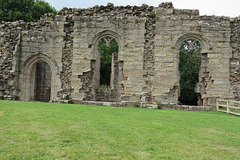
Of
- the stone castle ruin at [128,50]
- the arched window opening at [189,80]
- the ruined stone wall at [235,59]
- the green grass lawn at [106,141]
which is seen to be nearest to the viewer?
the green grass lawn at [106,141]

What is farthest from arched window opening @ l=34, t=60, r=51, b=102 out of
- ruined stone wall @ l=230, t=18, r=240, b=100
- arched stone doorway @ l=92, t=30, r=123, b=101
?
ruined stone wall @ l=230, t=18, r=240, b=100

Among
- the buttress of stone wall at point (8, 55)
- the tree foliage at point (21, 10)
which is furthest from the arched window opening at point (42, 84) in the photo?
the tree foliage at point (21, 10)

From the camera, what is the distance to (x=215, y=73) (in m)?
10.5

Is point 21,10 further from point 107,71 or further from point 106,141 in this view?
point 106,141

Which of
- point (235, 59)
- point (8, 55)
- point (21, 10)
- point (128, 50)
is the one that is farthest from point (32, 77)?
point (21, 10)

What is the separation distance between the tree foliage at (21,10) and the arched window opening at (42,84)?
7.56 m

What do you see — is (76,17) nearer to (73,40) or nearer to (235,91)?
(73,40)

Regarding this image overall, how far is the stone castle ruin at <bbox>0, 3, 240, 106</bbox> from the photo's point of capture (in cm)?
1052

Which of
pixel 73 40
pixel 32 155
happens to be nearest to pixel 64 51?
pixel 73 40

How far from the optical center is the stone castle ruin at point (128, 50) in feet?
34.5

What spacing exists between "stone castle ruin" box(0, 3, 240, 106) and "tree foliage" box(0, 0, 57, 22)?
8429 millimetres

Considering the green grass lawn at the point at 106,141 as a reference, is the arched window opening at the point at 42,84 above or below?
above

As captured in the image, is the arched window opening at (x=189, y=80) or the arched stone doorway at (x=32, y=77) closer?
the arched stone doorway at (x=32, y=77)

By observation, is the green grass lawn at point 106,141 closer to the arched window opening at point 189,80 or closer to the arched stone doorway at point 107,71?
the arched stone doorway at point 107,71
